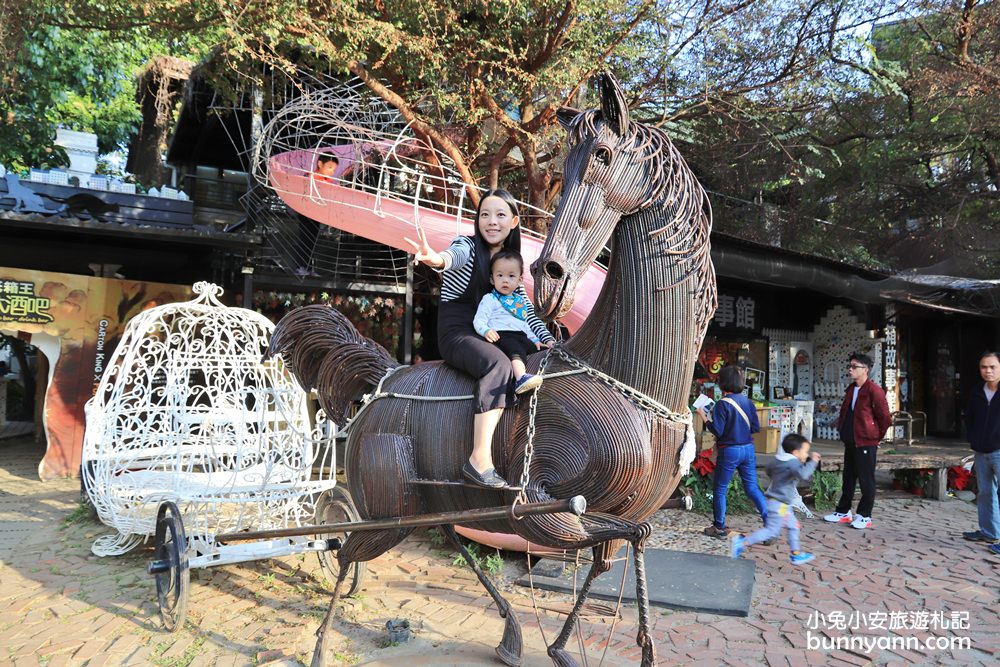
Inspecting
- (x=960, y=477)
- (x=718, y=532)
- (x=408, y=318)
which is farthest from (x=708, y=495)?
(x=408, y=318)

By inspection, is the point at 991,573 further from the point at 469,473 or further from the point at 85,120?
the point at 85,120

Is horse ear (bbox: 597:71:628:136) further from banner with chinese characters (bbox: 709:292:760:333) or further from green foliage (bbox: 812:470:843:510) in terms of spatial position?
banner with chinese characters (bbox: 709:292:760:333)

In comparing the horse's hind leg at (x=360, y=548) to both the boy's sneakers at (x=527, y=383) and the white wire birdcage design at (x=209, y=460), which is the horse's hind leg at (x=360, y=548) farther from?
the white wire birdcage design at (x=209, y=460)

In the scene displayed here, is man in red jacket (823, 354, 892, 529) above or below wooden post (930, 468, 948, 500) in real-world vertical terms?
above

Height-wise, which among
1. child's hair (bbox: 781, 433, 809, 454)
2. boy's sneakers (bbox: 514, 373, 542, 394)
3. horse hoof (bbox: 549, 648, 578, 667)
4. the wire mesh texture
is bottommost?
horse hoof (bbox: 549, 648, 578, 667)

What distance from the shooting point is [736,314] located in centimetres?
1066

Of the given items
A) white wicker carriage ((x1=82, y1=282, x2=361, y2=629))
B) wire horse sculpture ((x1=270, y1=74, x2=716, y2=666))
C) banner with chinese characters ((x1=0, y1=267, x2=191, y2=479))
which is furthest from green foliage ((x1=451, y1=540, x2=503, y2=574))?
banner with chinese characters ((x1=0, y1=267, x2=191, y2=479))

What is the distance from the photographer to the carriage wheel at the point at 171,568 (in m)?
3.88

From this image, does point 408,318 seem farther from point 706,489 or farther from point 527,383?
point 527,383

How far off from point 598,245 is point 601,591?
3.14 m

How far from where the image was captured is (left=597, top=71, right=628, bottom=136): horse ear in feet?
7.53

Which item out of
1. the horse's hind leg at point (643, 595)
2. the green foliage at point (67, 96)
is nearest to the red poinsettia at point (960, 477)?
Result: the horse's hind leg at point (643, 595)

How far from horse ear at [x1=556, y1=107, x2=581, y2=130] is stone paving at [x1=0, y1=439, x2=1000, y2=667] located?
2252mm

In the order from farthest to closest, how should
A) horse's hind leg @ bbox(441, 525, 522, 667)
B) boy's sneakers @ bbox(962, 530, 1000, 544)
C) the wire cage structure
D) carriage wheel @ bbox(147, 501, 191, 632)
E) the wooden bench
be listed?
the wooden bench, boy's sneakers @ bbox(962, 530, 1000, 544), the wire cage structure, carriage wheel @ bbox(147, 501, 191, 632), horse's hind leg @ bbox(441, 525, 522, 667)
